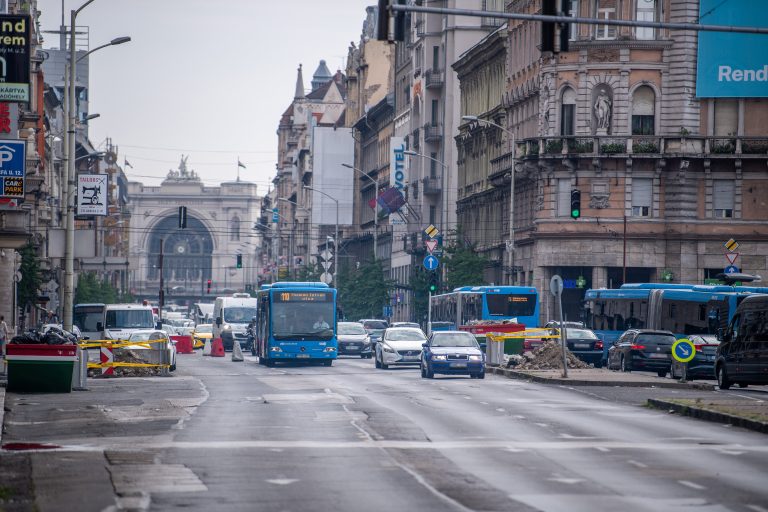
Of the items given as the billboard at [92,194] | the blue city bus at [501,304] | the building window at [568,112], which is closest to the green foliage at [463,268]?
the building window at [568,112]

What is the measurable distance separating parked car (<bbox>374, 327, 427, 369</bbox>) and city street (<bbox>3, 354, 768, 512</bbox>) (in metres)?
18.0

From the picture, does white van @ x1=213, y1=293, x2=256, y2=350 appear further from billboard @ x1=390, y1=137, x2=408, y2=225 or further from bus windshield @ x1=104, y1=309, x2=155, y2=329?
billboard @ x1=390, y1=137, x2=408, y2=225

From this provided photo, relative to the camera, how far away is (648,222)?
2854 inches

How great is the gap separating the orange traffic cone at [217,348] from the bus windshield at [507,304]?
15.6 m

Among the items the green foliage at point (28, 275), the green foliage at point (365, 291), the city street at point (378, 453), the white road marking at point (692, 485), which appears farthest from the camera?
the green foliage at point (365, 291)

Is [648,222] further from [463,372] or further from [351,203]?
[351,203]

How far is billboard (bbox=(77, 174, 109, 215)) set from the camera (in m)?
58.7

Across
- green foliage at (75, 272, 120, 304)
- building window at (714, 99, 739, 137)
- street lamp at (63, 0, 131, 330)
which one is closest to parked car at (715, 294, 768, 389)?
street lamp at (63, 0, 131, 330)

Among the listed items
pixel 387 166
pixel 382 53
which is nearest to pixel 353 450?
pixel 387 166

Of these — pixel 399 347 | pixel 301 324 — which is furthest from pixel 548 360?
pixel 301 324

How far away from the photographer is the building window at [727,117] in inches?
2830

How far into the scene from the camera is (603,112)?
239ft

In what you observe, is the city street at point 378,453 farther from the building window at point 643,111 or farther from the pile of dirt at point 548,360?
the building window at point 643,111

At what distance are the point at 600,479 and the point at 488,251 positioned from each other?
70.6m
